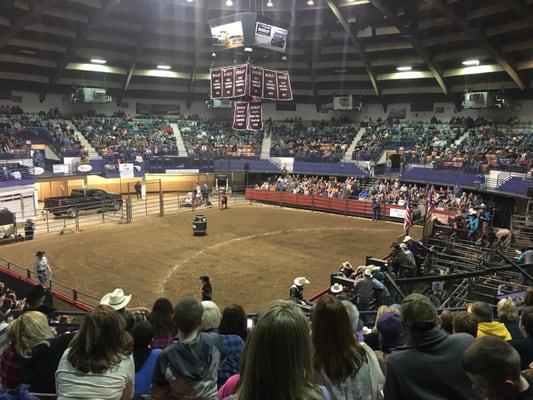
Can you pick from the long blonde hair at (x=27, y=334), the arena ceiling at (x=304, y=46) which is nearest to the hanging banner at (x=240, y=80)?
the arena ceiling at (x=304, y=46)

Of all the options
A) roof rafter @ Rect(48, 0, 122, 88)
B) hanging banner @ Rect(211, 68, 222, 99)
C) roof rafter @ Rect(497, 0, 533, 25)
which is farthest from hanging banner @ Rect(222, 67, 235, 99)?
roof rafter @ Rect(497, 0, 533, 25)

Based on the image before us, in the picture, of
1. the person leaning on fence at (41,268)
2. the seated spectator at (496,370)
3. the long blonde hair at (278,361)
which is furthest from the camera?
the person leaning on fence at (41,268)

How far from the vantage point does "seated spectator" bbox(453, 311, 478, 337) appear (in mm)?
4211

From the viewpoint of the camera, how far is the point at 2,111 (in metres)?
35.6

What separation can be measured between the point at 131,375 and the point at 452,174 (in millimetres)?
29336

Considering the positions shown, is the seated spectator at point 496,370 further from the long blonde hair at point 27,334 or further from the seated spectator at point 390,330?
the long blonde hair at point 27,334

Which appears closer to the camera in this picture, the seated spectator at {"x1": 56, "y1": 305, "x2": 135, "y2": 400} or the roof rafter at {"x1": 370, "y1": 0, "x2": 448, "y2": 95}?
the seated spectator at {"x1": 56, "y1": 305, "x2": 135, "y2": 400}

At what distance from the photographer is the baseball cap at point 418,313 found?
9.29ft

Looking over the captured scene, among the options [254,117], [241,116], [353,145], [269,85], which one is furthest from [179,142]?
[269,85]

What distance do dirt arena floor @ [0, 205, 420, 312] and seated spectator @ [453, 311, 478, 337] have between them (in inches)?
368

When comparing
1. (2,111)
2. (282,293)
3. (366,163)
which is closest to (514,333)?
(282,293)

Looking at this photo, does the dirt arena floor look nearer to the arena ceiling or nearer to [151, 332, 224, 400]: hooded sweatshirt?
[151, 332, 224, 400]: hooded sweatshirt

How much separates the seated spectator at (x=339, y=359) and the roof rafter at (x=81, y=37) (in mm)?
30786

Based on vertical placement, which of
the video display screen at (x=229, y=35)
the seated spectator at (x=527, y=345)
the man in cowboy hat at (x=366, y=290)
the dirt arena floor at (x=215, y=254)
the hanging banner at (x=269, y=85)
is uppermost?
the video display screen at (x=229, y=35)
